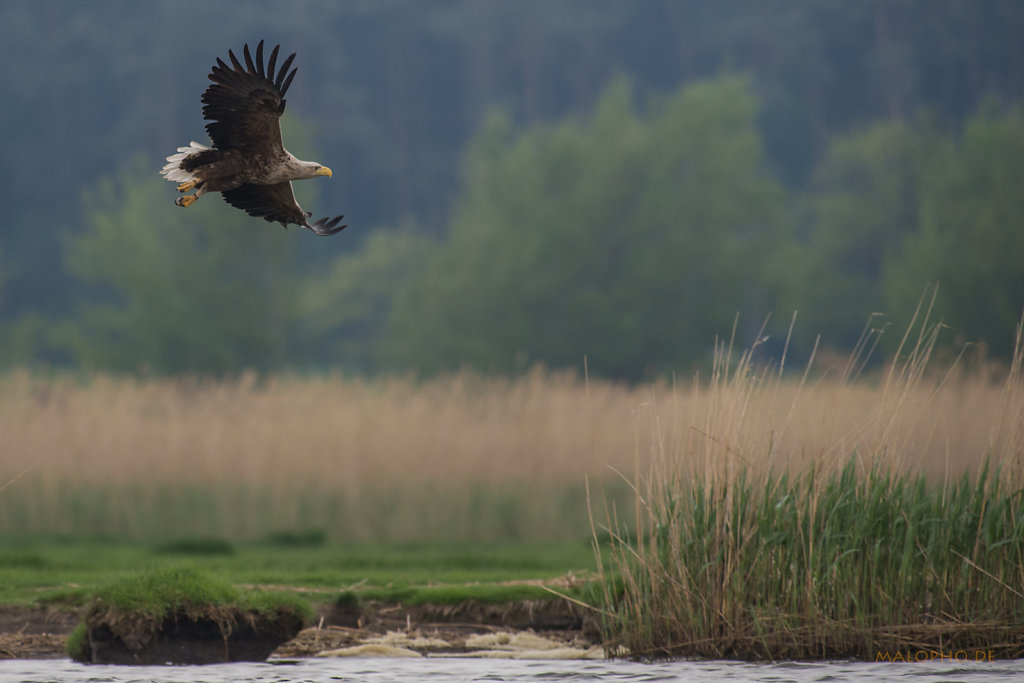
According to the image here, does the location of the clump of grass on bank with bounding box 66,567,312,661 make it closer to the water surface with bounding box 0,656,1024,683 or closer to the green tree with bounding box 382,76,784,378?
the water surface with bounding box 0,656,1024,683

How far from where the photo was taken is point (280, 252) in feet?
108

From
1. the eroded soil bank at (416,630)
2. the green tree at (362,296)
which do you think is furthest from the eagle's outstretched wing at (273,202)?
the green tree at (362,296)

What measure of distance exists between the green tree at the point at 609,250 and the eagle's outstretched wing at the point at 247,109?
25.5 metres

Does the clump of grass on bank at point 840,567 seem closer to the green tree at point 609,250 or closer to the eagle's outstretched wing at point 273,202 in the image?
the eagle's outstretched wing at point 273,202

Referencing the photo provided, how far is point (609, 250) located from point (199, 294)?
1039 centimetres

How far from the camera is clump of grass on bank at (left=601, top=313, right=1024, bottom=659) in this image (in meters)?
7.23

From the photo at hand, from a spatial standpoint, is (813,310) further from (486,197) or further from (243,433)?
(243,433)

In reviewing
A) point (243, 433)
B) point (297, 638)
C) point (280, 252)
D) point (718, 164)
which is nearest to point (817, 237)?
point (718, 164)

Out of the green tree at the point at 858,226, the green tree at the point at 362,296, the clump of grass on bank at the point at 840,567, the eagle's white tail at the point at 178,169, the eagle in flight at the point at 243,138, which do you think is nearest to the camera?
the eagle's white tail at the point at 178,169

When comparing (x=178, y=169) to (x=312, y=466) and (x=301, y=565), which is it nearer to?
(x=301, y=565)

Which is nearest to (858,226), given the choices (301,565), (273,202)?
(301,565)

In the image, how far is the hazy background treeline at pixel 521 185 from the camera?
33.7 metres

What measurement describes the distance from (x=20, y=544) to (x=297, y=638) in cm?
508

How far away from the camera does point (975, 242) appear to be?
3156 cm
